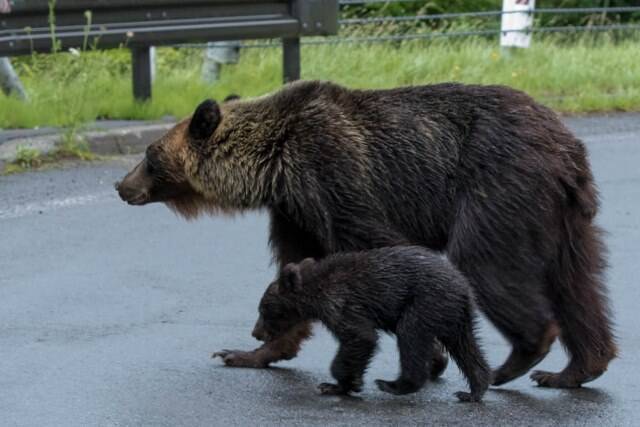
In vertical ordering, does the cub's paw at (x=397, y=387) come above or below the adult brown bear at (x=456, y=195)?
below

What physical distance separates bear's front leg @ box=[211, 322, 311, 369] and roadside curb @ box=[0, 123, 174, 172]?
4.05 m

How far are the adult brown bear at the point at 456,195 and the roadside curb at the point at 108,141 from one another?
157 inches

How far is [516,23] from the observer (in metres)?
16.7

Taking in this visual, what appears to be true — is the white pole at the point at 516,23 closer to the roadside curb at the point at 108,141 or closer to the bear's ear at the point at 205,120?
the roadside curb at the point at 108,141

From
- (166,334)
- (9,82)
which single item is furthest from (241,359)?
(9,82)

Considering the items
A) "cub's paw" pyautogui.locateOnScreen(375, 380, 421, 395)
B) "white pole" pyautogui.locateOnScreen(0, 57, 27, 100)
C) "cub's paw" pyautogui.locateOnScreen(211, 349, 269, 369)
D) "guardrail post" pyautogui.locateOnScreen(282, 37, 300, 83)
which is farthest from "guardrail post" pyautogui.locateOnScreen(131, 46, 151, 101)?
"cub's paw" pyautogui.locateOnScreen(375, 380, 421, 395)

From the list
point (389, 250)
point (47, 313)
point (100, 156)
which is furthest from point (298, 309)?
point (100, 156)

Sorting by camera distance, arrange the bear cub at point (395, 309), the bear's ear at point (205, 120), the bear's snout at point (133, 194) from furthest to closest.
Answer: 1. the bear's snout at point (133, 194)
2. the bear's ear at point (205, 120)
3. the bear cub at point (395, 309)

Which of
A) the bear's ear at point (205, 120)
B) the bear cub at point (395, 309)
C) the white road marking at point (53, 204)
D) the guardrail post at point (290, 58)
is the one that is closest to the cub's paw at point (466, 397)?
the bear cub at point (395, 309)

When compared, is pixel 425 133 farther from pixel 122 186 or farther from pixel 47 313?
pixel 47 313

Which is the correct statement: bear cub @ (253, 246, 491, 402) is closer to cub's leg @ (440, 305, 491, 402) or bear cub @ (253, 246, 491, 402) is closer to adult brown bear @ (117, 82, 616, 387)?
cub's leg @ (440, 305, 491, 402)

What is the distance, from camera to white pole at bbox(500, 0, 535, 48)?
1633 centimetres

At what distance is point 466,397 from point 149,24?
19.9 ft

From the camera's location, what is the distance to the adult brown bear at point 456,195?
6.16m
